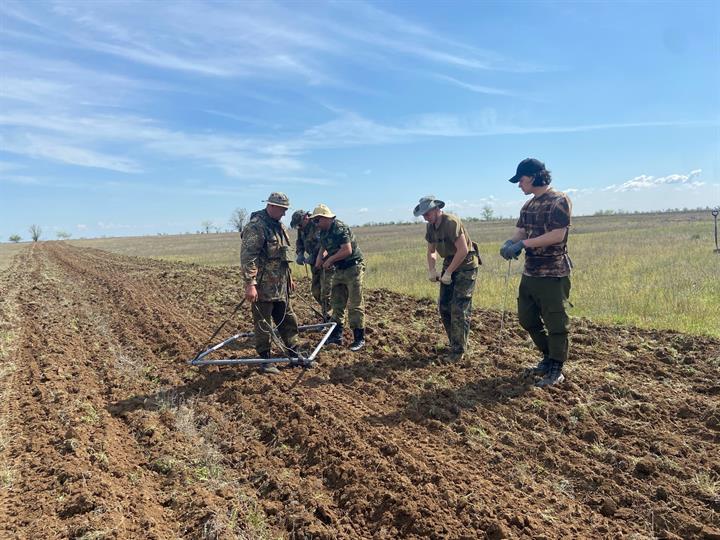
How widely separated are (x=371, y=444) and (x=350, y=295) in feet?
10.0

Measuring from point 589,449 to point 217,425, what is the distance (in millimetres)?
3204

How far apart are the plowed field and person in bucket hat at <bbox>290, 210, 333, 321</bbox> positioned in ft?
5.07

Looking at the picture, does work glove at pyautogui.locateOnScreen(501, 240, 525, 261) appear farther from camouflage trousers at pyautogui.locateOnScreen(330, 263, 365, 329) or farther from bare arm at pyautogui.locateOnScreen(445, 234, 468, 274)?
camouflage trousers at pyautogui.locateOnScreen(330, 263, 365, 329)

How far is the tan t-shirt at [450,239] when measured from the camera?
18.0ft

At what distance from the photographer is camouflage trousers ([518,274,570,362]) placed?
466 centimetres

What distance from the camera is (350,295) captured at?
6656 millimetres

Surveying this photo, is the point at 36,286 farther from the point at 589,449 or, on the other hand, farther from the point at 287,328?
the point at 589,449

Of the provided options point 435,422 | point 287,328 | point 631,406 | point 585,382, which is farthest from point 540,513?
point 287,328

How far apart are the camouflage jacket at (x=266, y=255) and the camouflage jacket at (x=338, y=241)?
3.02 ft

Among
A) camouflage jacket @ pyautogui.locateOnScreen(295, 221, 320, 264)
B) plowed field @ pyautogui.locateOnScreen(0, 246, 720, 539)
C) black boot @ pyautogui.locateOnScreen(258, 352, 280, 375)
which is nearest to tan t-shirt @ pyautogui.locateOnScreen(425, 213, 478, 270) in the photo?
plowed field @ pyautogui.locateOnScreen(0, 246, 720, 539)

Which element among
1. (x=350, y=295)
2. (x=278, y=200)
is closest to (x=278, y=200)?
(x=278, y=200)

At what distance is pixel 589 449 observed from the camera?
3.64 metres

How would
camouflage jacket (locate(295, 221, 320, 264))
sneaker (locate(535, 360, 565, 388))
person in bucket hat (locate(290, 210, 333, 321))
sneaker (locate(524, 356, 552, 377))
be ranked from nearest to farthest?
sneaker (locate(535, 360, 565, 388))
sneaker (locate(524, 356, 552, 377))
person in bucket hat (locate(290, 210, 333, 321))
camouflage jacket (locate(295, 221, 320, 264))

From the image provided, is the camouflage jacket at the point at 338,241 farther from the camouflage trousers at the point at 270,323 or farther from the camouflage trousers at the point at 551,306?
the camouflage trousers at the point at 551,306
